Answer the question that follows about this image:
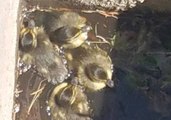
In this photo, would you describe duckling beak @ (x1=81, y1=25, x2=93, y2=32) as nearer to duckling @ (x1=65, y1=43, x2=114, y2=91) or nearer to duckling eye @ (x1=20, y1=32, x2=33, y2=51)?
duckling @ (x1=65, y1=43, x2=114, y2=91)

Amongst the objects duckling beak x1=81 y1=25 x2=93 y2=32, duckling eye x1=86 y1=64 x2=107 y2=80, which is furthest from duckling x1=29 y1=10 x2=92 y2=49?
duckling eye x1=86 y1=64 x2=107 y2=80

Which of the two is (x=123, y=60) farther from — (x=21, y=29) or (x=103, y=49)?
(x=21, y=29)

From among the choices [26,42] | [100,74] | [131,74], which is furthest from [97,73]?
[26,42]

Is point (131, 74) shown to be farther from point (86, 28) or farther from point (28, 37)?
point (28, 37)

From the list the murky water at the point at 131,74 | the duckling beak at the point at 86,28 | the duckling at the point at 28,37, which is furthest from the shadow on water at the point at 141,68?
the duckling at the point at 28,37

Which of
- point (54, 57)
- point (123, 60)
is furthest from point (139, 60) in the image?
point (54, 57)
